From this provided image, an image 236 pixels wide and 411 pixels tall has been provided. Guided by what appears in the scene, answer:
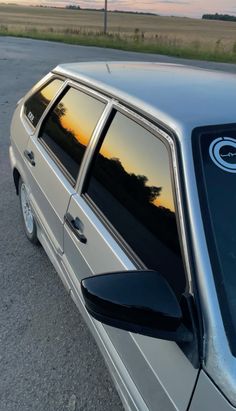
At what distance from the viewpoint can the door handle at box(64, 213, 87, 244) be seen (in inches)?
88.0

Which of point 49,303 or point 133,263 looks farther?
point 49,303

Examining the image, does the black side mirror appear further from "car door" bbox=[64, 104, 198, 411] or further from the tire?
the tire

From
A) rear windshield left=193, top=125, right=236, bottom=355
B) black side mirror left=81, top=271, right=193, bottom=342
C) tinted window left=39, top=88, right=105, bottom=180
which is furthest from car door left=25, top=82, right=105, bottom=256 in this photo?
black side mirror left=81, top=271, right=193, bottom=342

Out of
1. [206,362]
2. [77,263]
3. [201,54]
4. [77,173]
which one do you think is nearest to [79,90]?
[77,173]

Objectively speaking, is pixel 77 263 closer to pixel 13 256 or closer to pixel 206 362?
pixel 206 362

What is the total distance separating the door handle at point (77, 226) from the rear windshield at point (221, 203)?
0.82 m

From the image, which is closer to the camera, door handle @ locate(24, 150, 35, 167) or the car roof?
the car roof

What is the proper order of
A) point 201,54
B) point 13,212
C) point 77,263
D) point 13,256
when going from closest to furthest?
point 77,263, point 13,256, point 13,212, point 201,54

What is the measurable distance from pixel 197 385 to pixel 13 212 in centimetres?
347

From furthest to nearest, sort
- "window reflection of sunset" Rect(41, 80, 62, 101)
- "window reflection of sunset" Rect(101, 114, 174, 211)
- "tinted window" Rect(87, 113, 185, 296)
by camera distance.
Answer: "window reflection of sunset" Rect(41, 80, 62, 101) → "window reflection of sunset" Rect(101, 114, 174, 211) → "tinted window" Rect(87, 113, 185, 296)

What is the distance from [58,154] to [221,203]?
5.13ft

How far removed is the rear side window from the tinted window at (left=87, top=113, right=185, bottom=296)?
1262mm

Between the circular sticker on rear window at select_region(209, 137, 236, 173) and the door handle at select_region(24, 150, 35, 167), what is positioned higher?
the circular sticker on rear window at select_region(209, 137, 236, 173)

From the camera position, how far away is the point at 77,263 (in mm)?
2359
